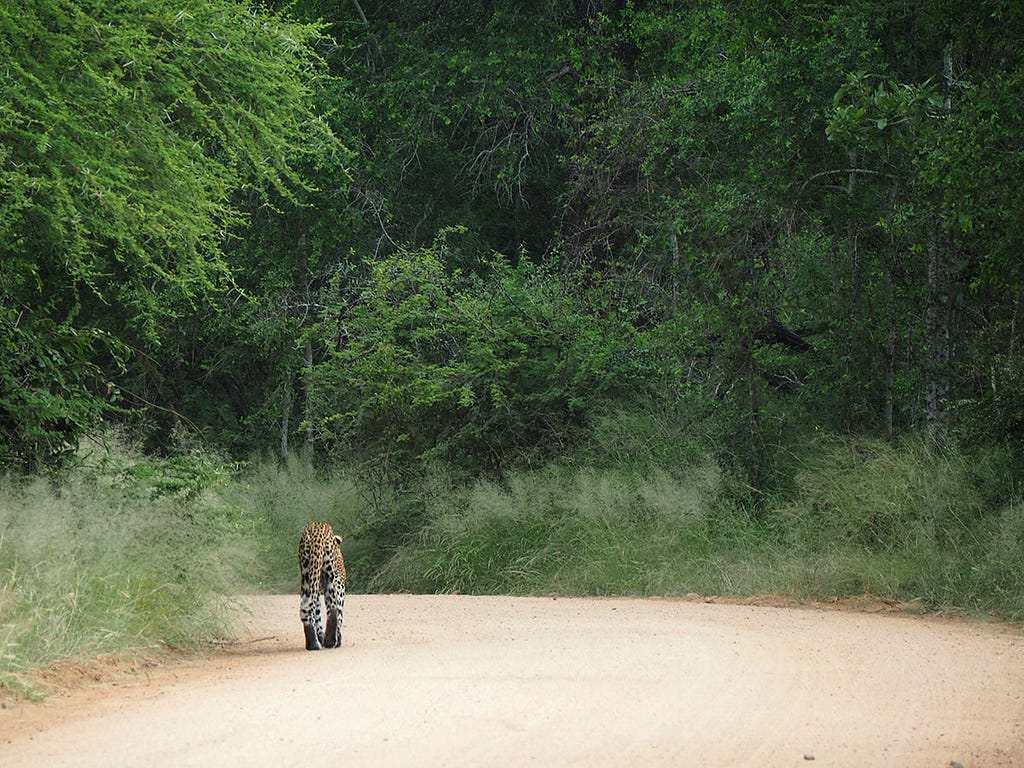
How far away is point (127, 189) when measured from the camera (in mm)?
13672

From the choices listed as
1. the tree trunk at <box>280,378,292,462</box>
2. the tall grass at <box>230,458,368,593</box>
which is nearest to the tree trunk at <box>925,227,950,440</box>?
the tall grass at <box>230,458,368,593</box>

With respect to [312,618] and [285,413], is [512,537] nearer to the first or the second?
[312,618]

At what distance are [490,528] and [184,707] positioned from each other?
11.8 m

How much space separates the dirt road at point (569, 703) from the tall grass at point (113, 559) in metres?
0.51

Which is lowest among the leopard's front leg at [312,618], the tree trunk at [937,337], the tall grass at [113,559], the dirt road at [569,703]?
the dirt road at [569,703]

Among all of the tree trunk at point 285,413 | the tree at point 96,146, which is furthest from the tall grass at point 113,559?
the tree trunk at point 285,413

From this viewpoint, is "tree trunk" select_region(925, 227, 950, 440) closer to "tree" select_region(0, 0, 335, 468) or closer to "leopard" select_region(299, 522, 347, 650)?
"tree" select_region(0, 0, 335, 468)

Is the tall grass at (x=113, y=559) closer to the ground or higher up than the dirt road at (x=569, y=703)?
higher up

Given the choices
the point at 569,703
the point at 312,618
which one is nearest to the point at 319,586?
the point at 312,618

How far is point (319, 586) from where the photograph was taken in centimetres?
1121

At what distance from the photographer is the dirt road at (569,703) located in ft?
22.5

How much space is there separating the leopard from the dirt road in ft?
0.67

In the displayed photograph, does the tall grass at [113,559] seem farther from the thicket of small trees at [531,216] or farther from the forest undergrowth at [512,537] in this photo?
the thicket of small trees at [531,216]

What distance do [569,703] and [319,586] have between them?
356 centimetres
